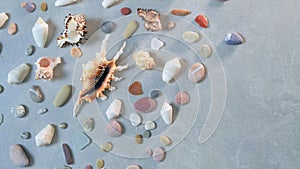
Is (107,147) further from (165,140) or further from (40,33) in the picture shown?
(40,33)

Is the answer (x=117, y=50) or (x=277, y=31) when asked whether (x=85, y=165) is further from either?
(x=277, y=31)

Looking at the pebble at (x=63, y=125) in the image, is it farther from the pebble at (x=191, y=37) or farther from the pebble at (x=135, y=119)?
the pebble at (x=191, y=37)

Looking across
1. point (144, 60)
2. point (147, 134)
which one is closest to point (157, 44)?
point (144, 60)

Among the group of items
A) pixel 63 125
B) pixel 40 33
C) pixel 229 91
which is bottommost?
pixel 229 91

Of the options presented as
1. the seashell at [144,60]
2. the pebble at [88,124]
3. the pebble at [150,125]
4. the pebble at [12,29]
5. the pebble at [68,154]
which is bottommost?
the pebble at [150,125]

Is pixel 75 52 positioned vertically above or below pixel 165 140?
above

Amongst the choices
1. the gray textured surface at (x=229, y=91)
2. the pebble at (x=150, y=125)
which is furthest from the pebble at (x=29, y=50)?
the pebble at (x=150, y=125)
